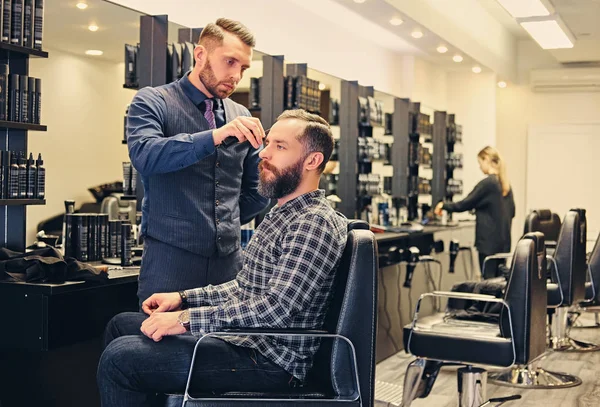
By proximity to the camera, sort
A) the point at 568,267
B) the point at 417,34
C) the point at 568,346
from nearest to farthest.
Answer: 1. the point at 568,267
2. the point at 568,346
3. the point at 417,34

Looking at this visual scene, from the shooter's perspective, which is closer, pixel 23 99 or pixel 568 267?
pixel 23 99

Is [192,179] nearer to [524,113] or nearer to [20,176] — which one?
[20,176]

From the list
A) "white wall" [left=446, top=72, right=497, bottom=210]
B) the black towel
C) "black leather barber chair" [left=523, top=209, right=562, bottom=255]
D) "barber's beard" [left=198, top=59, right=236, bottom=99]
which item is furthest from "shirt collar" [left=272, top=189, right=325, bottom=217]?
"white wall" [left=446, top=72, right=497, bottom=210]

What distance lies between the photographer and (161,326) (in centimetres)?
212

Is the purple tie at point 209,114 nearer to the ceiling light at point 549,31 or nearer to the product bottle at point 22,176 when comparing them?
the product bottle at point 22,176

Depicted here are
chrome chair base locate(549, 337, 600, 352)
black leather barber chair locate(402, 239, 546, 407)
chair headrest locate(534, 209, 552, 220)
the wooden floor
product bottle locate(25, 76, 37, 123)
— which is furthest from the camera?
chair headrest locate(534, 209, 552, 220)

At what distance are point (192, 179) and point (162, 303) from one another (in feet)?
1.66

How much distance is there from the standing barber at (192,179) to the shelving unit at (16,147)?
2.47ft

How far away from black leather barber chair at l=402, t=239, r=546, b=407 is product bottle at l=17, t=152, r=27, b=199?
66.2 inches

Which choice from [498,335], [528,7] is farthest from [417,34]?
[498,335]

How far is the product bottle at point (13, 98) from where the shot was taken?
10.1ft

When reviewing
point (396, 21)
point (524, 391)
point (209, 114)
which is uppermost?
point (396, 21)

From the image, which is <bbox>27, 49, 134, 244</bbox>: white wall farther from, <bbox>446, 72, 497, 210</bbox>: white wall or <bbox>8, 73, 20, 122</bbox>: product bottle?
<bbox>446, 72, 497, 210</bbox>: white wall

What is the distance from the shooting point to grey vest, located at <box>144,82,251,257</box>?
8.53ft
